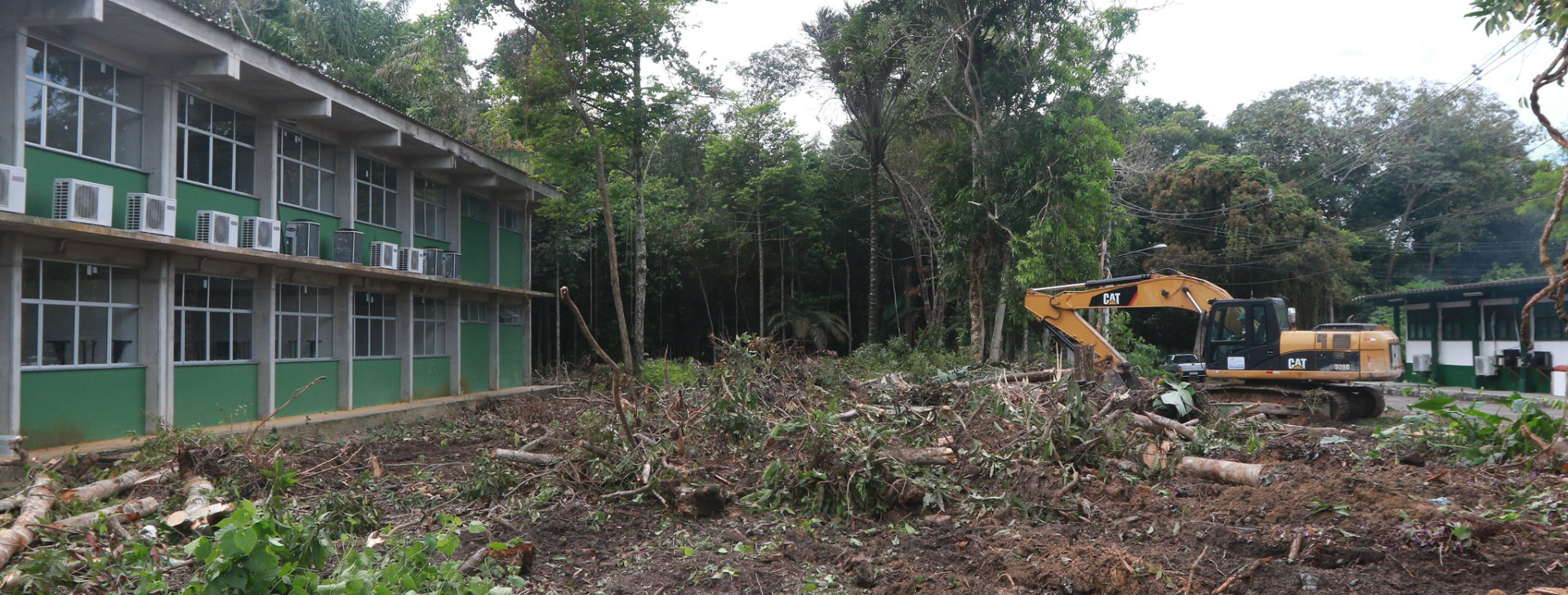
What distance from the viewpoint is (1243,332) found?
16.0m

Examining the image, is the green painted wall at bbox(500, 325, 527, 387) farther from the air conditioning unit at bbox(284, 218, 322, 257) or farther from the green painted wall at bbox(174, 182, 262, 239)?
the green painted wall at bbox(174, 182, 262, 239)

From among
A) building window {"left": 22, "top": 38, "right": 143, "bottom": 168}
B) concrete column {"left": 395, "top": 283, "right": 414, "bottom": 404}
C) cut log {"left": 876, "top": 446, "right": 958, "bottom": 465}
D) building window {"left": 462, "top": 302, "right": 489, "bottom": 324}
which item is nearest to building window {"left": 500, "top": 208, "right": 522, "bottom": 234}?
building window {"left": 462, "top": 302, "right": 489, "bottom": 324}

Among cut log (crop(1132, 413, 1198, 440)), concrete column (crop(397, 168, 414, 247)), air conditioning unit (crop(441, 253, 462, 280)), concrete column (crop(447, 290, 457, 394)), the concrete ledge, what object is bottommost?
the concrete ledge

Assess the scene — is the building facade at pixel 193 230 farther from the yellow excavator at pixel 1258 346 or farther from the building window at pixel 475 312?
the yellow excavator at pixel 1258 346

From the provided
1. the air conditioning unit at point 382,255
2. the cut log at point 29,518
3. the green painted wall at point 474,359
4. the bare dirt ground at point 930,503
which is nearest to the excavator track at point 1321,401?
the bare dirt ground at point 930,503

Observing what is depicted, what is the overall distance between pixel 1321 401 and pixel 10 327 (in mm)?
18889

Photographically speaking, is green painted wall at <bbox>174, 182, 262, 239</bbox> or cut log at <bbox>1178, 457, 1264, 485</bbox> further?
green painted wall at <bbox>174, 182, 262, 239</bbox>

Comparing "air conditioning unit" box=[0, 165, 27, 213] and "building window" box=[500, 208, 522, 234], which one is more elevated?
"building window" box=[500, 208, 522, 234]

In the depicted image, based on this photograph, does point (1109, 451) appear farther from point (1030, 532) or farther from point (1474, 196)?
point (1474, 196)

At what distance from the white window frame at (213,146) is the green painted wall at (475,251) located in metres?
7.48

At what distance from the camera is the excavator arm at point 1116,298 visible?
16.3m

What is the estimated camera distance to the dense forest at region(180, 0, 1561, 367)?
2230 centimetres

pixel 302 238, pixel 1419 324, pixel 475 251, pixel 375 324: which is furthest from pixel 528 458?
pixel 1419 324

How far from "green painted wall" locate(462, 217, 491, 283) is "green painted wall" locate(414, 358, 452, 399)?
2.28 meters
